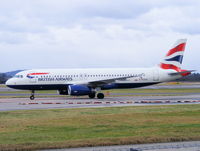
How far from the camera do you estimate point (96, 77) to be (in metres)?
42.7

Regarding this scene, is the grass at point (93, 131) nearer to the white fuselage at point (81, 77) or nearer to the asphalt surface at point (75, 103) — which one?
the asphalt surface at point (75, 103)

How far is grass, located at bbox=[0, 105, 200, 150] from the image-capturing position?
487 inches

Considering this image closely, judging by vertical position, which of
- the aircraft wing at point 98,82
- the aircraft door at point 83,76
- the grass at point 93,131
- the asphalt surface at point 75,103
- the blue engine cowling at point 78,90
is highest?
the aircraft door at point 83,76

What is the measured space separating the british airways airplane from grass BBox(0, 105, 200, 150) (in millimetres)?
19460

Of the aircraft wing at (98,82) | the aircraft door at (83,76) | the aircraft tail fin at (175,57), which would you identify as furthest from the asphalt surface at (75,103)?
the aircraft tail fin at (175,57)

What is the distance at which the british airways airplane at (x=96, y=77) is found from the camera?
40.4 metres

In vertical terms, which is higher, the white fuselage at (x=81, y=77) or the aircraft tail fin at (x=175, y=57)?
the aircraft tail fin at (x=175, y=57)

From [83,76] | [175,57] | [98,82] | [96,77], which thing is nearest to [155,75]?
[175,57]

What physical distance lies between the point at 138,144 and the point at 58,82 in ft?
96.7

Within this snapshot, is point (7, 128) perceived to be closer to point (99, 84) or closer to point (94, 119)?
point (94, 119)

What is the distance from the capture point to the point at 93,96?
41.2 meters

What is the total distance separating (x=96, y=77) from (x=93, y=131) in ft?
90.2

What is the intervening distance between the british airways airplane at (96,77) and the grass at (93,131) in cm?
1946

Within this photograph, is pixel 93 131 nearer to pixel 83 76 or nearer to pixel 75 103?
pixel 75 103
